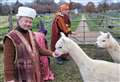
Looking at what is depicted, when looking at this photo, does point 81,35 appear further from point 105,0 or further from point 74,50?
point 74,50

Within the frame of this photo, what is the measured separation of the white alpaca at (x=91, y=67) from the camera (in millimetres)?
3896

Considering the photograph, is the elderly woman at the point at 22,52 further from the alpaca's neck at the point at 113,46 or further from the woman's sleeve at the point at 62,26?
the woman's sleeve at the point at 62,26

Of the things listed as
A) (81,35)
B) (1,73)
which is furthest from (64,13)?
(81,35)

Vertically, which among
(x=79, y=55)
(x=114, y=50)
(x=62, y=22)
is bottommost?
(x=114, y=50)

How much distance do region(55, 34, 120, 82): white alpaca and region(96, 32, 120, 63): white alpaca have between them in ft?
5.75

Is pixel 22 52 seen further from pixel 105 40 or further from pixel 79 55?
pixel 105 40

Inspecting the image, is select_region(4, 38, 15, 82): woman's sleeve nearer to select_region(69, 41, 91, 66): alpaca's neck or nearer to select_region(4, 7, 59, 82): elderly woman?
select_region(4, 7, 59, 82): elderly woman

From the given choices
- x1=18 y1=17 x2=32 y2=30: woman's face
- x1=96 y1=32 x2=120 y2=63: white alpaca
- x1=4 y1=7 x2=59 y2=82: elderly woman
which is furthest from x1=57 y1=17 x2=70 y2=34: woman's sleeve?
x1=18 y1=17 x2=32 y2=30: woman's face

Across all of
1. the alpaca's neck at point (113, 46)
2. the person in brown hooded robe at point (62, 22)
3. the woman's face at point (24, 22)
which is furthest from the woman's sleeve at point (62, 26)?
the woman's face at point (24, 22)

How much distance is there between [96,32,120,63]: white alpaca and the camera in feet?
19.0

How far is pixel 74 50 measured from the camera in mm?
4078

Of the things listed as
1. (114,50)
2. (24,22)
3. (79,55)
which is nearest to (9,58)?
(24,22)

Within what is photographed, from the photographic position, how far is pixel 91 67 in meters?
4.03

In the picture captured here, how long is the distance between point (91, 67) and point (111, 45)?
6.62 feet
